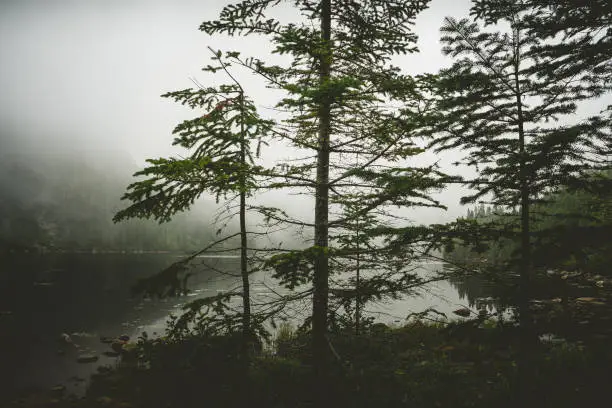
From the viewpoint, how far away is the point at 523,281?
16.7 ft

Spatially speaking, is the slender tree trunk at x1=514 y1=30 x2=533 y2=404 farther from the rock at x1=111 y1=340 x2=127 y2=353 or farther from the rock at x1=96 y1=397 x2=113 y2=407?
the rock at x1=111 y1=340 x2=127 y2=353

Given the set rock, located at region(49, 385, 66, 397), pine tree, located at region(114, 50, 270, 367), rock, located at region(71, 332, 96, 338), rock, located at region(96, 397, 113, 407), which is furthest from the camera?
rock, located at region(71, 332, 96, 338)

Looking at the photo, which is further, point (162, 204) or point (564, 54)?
point (162, 204)

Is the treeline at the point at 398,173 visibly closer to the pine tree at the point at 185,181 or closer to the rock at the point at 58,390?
the pine tree at the point at 185,181

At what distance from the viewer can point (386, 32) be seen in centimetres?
575

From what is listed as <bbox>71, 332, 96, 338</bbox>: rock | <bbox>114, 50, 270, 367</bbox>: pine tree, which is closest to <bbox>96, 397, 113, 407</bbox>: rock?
<bbox>114, 50, 270, 367</bbox>: pine tree

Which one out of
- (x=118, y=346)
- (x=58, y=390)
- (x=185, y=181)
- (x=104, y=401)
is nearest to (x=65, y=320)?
(x=118, y=346)

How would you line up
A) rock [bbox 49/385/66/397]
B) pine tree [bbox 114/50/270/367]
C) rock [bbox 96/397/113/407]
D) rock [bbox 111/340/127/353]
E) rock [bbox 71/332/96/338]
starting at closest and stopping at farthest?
pine tree [bbox 114/50/270/367] → rock [bbox 96/397/113/407] → rock [bbox 49/385/66/397] → rock [bbox 111/340/127/353] → rock [bbox 71/332/96/338]

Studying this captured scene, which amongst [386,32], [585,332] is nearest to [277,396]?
[585,332]

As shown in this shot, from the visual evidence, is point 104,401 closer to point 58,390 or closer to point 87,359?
point 58,390

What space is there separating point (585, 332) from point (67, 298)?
4735 centimetres

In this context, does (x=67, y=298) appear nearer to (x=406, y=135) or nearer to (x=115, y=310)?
(x=115, y=310)

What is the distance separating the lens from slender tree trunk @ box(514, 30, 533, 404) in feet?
15.5

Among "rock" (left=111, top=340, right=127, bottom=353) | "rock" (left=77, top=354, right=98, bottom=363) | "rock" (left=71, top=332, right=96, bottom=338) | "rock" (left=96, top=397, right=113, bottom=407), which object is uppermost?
"rock" (left=96, top=397, right=113, bottom=407)
